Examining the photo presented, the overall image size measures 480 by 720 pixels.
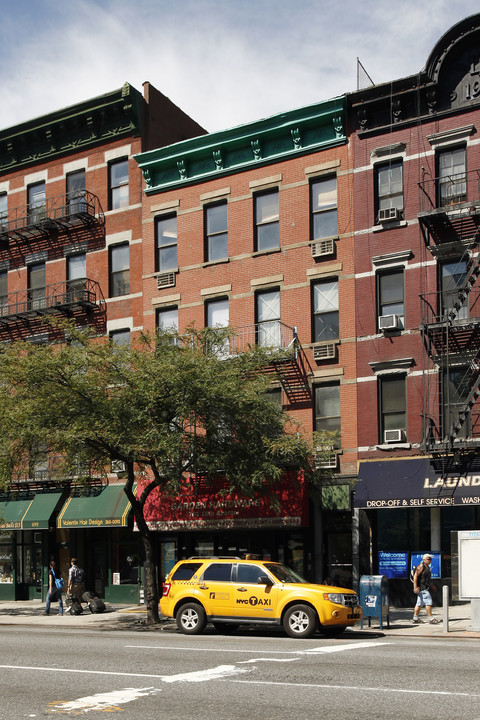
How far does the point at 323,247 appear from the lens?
90.9 feet

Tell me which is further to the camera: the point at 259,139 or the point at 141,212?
the point at 141,212

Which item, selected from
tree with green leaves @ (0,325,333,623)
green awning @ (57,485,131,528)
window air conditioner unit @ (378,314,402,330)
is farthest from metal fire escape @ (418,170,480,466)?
green awning @ (57,485,131,528)

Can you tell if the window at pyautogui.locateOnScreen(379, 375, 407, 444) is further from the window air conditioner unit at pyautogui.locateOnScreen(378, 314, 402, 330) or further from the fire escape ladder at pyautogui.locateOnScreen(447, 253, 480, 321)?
the fire escape ladder at pyautogui.locateOnScreen(447, 253, 480, 321)

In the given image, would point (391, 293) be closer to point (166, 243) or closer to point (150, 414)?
point (150, 414)

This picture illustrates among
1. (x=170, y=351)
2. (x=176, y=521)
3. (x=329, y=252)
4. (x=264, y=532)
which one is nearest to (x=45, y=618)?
(x=176, y=521)

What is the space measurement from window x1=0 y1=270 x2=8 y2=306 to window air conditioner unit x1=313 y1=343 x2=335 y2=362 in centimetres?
1406

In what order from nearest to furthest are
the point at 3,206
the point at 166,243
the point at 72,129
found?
the point at 166,243
the point at 72,129
the point at 3,206

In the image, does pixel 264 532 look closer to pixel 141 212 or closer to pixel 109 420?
pixel 109 420

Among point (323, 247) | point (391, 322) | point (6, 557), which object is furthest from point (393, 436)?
point (6, 557)

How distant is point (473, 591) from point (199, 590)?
6021 millimetres

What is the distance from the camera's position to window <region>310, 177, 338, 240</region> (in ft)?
92.1

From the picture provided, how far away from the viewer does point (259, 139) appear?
2936cm

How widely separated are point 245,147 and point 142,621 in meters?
15.9

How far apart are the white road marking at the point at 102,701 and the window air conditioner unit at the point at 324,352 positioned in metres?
17.2
